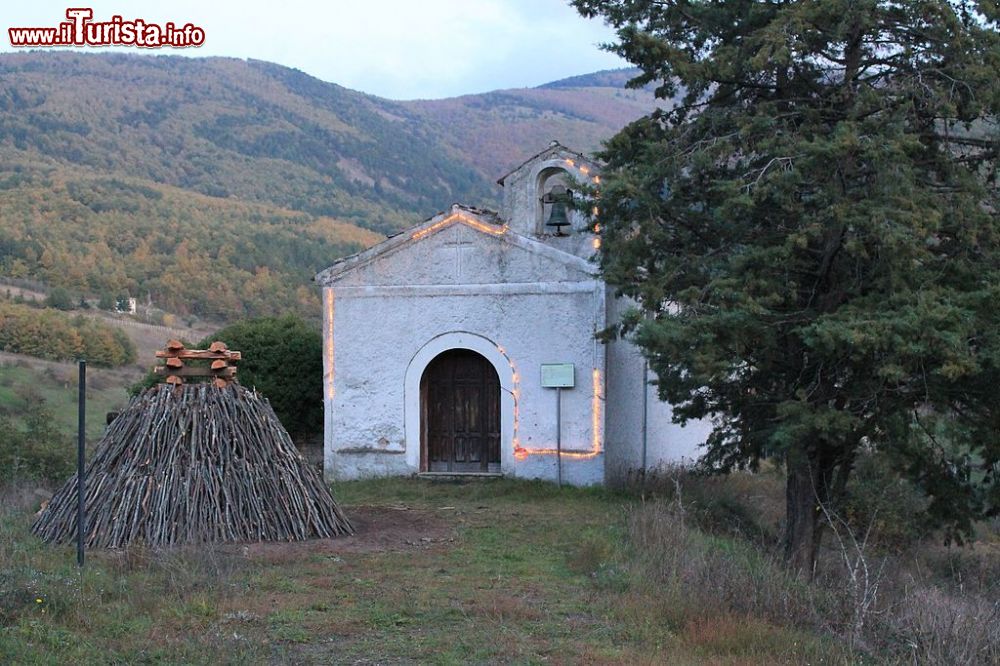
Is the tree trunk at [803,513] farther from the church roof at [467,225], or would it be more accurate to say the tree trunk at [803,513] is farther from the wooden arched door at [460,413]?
the wooden arched door at [460,413]

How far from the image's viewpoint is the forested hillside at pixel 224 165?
47.8m

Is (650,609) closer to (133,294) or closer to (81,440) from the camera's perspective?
→ (81,440)

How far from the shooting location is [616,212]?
13.8 metres

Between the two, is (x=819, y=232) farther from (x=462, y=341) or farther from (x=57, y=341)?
(x=57, y=341)

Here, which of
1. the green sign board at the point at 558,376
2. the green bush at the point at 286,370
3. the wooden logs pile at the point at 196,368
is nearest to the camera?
the wooden logs pile at the point at 196,368

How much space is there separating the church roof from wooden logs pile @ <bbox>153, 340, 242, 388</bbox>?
5.84 metres

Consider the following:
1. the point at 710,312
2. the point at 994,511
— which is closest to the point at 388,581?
the point at 710,312

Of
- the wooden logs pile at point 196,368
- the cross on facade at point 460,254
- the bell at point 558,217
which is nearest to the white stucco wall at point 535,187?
the bell at point 558,217

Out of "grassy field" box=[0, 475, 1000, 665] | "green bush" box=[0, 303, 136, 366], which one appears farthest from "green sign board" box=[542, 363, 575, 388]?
"green bush" box=[0, 303, 136, 366]

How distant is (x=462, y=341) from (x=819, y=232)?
7.54 meters

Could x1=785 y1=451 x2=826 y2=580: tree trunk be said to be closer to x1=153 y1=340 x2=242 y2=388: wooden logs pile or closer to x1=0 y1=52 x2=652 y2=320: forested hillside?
x1=153 y1=340 x2=242 y2=388: wooden logs pile

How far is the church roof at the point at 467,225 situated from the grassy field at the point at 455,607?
6.04 metres

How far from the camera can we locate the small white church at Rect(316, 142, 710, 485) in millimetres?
17875

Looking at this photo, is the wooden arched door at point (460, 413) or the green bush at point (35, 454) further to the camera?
→ the wooden arched door at point (460, 413)
